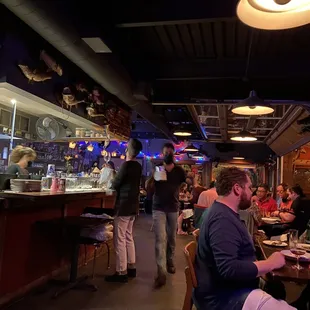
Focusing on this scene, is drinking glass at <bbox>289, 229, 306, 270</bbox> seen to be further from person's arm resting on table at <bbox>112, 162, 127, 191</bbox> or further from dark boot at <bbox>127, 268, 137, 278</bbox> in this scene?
dark boot at <bbox>127, 268, 137, 278</bbox>

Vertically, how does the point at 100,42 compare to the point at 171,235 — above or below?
above

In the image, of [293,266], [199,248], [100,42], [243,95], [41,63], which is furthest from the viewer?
[243,95]

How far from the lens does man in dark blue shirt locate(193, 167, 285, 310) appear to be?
1776 millimetres

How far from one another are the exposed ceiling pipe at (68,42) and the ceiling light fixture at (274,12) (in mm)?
1465

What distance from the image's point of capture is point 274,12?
2279mm

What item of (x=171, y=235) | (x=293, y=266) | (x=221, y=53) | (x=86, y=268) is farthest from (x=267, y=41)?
(x=86, y=268)

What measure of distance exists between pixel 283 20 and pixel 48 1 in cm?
174

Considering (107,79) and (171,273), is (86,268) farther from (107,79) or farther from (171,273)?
(107,79)

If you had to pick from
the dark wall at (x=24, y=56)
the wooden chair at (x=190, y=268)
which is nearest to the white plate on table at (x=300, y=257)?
the wooden chair at (x=190, y=268)

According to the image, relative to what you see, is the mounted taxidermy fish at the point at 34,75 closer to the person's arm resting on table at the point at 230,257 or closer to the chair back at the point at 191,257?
the chair back at the point at 191,257

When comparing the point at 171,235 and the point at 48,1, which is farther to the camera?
the point at 171,235

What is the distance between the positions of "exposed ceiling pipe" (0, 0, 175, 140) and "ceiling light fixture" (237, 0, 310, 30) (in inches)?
57.7

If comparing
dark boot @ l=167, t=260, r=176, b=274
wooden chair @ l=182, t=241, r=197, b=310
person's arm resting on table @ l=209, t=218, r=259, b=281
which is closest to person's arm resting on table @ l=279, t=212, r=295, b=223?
dark boot @ l=167, t=260, r=176, b=274

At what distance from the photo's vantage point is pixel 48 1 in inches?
101
